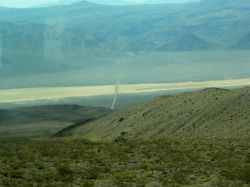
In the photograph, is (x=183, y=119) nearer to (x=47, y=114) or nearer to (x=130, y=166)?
(x=130, y=166)

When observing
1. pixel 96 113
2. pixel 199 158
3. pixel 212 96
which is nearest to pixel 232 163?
pixel 199 158

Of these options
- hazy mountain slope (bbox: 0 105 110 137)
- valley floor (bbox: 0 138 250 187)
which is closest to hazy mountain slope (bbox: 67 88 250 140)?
valley floor (bbox: 0 138 250 187)

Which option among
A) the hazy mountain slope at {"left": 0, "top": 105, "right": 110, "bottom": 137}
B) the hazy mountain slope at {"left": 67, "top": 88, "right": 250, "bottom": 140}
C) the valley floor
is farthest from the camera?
the hazy mountain slope at {"left": 0, "top": 105, "right": 110, "bottom": 137}

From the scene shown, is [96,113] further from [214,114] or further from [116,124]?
[214,114]

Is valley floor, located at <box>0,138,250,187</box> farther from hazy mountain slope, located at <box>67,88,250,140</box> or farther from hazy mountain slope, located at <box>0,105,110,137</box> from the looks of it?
hazy mountain slope, located at <box>0,105,110,137</box>

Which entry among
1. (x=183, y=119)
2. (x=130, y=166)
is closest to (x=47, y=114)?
(x=183, y=119)
